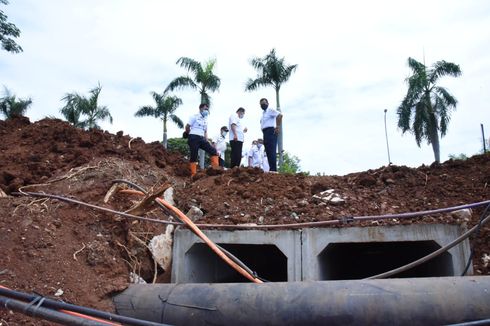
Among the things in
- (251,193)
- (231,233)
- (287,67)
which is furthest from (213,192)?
(287,67)

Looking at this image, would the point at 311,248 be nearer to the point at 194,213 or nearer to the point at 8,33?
the point at 194,213

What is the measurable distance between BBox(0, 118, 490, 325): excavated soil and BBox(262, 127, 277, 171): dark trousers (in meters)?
1.81

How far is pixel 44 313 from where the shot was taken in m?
3.19

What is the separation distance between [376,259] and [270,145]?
315 cm

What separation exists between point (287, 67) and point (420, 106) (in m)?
8.43

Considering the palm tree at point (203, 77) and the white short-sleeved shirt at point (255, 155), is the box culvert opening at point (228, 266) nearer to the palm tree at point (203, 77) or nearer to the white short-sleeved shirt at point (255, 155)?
the white short-sleeved shirt at point (255, 155)

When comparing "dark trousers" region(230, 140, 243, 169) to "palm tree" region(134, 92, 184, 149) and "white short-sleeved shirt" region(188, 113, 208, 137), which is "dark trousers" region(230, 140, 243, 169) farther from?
"palm tree" region(134, 92, 184, 149)

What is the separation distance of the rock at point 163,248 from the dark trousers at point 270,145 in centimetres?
374

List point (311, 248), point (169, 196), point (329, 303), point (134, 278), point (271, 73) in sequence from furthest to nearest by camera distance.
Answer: point (271, 73)
point (169, 196)
point (311, 248)
point (134, 278)
point (329, 303)

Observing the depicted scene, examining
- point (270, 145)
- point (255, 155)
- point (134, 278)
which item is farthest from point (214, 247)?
point (255, 155)

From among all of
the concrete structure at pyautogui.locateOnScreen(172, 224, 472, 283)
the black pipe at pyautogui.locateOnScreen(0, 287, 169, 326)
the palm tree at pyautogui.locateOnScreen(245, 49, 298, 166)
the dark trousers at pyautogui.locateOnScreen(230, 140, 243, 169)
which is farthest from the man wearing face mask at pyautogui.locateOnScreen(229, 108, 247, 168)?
the palm tree at pyautogui.locateOnScreen(245, 49, 298, 166)

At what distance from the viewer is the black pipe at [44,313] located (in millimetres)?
3043

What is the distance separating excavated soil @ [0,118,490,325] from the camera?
498 cm

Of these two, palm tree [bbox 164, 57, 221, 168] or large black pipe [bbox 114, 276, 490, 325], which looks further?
palm tree [bbox 164, 57, 221, 168]
